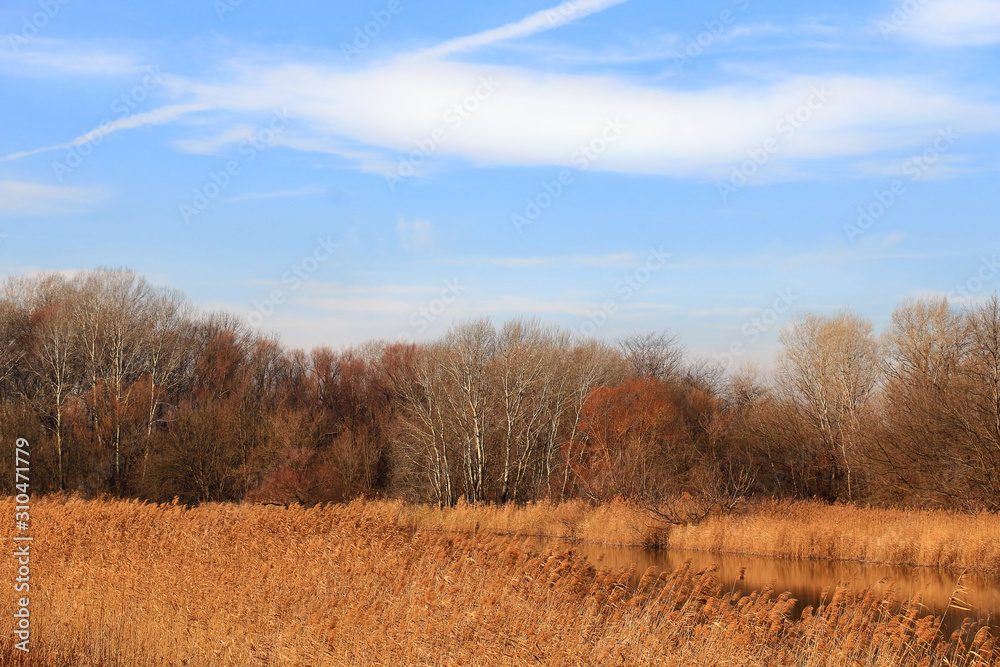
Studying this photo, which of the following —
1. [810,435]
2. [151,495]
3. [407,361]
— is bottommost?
[151,495]

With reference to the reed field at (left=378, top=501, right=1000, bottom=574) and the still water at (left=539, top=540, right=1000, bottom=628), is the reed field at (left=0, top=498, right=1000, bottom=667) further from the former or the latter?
the reed field at (left=378, top=501, right=1000, bottom=574)

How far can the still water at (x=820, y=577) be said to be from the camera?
53.6 ft

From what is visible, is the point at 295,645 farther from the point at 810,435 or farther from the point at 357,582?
the point at 810,435

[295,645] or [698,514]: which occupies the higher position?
[295,645]

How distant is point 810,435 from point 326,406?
29011mm

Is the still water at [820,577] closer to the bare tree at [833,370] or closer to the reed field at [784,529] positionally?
the reed field at [784,529]

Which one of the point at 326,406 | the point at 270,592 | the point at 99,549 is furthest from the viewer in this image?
the point at 326,406

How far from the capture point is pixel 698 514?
82.8 feet

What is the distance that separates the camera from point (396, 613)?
1010 cm

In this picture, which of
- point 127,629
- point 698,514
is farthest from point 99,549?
point 698,514

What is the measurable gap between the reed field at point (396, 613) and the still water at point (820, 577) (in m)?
4.15

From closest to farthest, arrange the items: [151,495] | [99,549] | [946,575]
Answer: [99,549] → [946,575] → [151,495]

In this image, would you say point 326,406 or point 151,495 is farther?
point 326,406

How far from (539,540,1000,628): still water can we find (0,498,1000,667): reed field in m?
4.15
